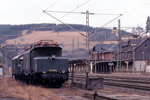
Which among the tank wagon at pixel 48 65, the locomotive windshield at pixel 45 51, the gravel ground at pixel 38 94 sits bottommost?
the gravel ground at pixel 38 94

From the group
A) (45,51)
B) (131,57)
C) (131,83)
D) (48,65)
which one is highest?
(131,57)

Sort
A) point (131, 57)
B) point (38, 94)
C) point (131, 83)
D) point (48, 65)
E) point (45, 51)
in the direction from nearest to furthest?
point (38, 94), point (48, 65), point (45, 51), point (131, 83), point (131, 57)

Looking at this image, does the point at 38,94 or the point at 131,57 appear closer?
the point at 38,94

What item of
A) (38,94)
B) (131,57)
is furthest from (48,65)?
(131,57)

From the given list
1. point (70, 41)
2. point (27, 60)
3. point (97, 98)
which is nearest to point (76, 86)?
point (27, 60)

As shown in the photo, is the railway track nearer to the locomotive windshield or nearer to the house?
the locomotive windshield

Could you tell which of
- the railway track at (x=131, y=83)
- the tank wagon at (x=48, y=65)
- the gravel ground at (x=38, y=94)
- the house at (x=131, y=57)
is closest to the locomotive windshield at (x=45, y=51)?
the tank wagon at (x=48, y=65)

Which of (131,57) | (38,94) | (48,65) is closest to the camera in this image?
(38,94)

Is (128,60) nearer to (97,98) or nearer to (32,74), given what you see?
(32,74)

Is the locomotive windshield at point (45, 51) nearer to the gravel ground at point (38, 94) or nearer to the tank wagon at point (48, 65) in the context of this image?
the tank wagon at point (48, 65)

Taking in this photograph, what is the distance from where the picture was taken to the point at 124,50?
103 meters

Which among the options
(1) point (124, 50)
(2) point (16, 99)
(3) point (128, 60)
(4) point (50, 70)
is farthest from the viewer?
(1) point (124, 50)

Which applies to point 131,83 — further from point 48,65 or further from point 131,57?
point 131,57

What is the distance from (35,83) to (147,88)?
1086 centimetres
